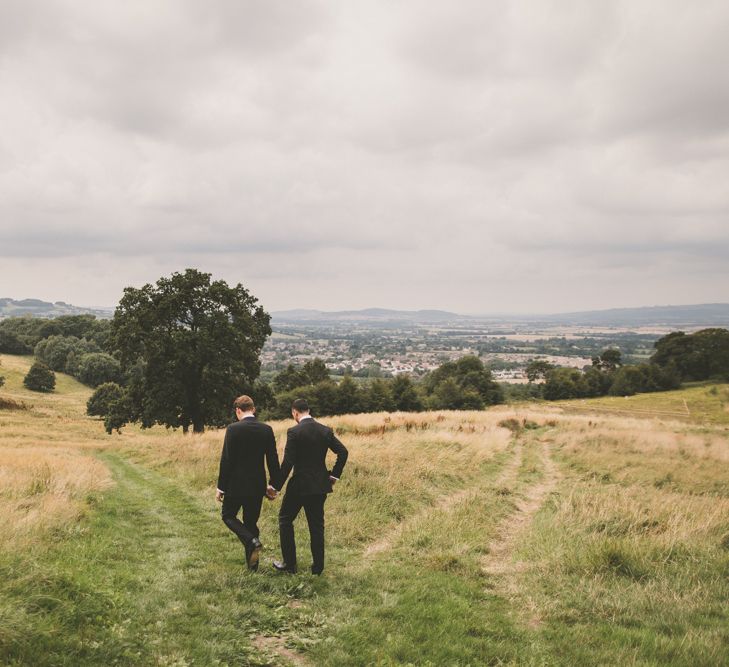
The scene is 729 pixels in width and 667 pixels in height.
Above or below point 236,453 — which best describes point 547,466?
below

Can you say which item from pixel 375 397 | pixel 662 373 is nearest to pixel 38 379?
pixel 375 397

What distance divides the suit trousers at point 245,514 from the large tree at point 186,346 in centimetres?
2152

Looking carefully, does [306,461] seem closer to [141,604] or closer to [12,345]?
[141,604]

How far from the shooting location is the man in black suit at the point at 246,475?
22.6 ft

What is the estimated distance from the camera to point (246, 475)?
22.8 feet

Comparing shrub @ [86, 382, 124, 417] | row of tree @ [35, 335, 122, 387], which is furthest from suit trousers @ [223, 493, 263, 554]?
row of tree @ [35, 335, 122, 387]

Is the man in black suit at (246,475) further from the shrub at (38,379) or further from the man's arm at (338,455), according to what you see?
the shrub at (38,379)

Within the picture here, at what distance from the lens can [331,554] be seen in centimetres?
804

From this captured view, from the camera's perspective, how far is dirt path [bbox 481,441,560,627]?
6.45 m

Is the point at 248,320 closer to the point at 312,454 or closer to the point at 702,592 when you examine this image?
the point at 312,454

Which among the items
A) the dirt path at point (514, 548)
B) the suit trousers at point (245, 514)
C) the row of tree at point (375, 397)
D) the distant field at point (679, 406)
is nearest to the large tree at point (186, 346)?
the dirt path at point (514, 548)

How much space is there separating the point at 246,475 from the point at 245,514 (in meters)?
0.64

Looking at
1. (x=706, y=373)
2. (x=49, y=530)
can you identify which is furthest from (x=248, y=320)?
(x=706, y=373)

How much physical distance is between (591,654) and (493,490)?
26.6ft
